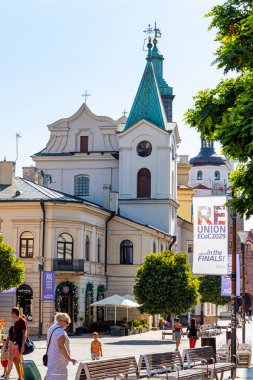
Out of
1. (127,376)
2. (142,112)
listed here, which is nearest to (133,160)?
(142,112)

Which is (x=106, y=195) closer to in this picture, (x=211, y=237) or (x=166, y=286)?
(x=166, y=286)

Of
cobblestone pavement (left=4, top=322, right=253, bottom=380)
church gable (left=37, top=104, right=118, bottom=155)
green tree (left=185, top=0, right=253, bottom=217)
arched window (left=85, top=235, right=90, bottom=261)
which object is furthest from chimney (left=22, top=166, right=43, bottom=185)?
green tree (left=185, top=0, right=253, bottom=217)

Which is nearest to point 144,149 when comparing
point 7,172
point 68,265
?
point 7,172

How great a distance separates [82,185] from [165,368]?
54.7 m

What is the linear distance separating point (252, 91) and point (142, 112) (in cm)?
5578

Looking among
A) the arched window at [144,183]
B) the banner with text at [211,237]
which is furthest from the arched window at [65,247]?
the banner with text at [211,237]

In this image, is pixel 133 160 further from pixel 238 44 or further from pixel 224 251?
pixel 238 44

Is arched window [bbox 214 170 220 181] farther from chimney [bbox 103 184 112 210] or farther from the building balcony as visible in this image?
the building balcony

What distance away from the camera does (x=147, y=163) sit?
72312 millimetres

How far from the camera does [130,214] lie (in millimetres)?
72812

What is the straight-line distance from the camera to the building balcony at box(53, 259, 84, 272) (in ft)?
187

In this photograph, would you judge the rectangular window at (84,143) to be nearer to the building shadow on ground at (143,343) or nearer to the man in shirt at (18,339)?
the building shadow on ground at (143,343)

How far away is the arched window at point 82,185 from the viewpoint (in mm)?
74625

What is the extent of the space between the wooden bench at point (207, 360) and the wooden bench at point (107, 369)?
2.77 meters
